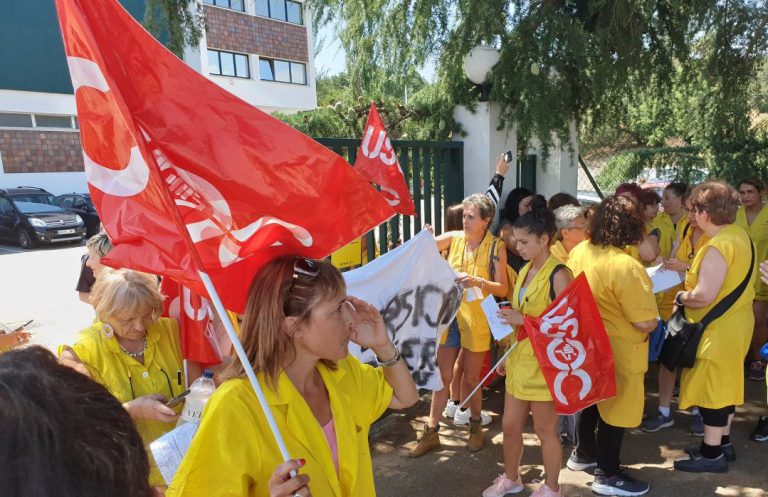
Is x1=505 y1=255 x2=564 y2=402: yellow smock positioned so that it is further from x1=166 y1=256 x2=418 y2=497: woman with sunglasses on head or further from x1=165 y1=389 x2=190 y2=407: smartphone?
x1=165 y1=389 x2=190 y2=407: smartphone

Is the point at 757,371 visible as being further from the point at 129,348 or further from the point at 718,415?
the point at 129,348

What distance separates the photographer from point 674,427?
14.4 ft

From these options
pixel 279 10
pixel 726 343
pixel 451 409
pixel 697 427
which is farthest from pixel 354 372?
pixel 279 10

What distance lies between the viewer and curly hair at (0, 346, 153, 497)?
69cm

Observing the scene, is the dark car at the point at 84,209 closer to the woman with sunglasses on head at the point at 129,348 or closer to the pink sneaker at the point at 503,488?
the woman with sunglasses on head at the point at 129,348

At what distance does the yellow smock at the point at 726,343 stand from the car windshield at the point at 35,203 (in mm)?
18963

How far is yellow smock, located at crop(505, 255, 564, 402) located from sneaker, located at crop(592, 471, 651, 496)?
815 mm

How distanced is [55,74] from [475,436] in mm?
27333

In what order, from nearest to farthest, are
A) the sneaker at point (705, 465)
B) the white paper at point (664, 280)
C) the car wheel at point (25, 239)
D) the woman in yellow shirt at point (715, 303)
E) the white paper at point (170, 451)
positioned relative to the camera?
the white paper at point (170, 451), the woman in yellow shirt at point (715, 303), the sneaker at point (705, 465), the white paper at point (664, 280), the car wheel at point (25, 239)

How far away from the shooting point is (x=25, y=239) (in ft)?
56.0

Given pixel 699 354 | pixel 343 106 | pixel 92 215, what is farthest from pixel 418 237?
pixel 92 215

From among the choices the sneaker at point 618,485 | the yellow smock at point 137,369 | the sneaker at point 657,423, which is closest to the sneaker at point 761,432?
the sneaker at point 657,423

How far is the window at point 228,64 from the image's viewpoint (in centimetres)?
2780

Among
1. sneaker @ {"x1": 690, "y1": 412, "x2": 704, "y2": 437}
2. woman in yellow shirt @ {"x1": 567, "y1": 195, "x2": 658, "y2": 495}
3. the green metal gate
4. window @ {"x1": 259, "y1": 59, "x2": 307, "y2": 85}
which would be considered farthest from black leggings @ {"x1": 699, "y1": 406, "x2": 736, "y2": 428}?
window @ {"x1": 259, "y1": 59, "x2": 307, "y2": 85}
